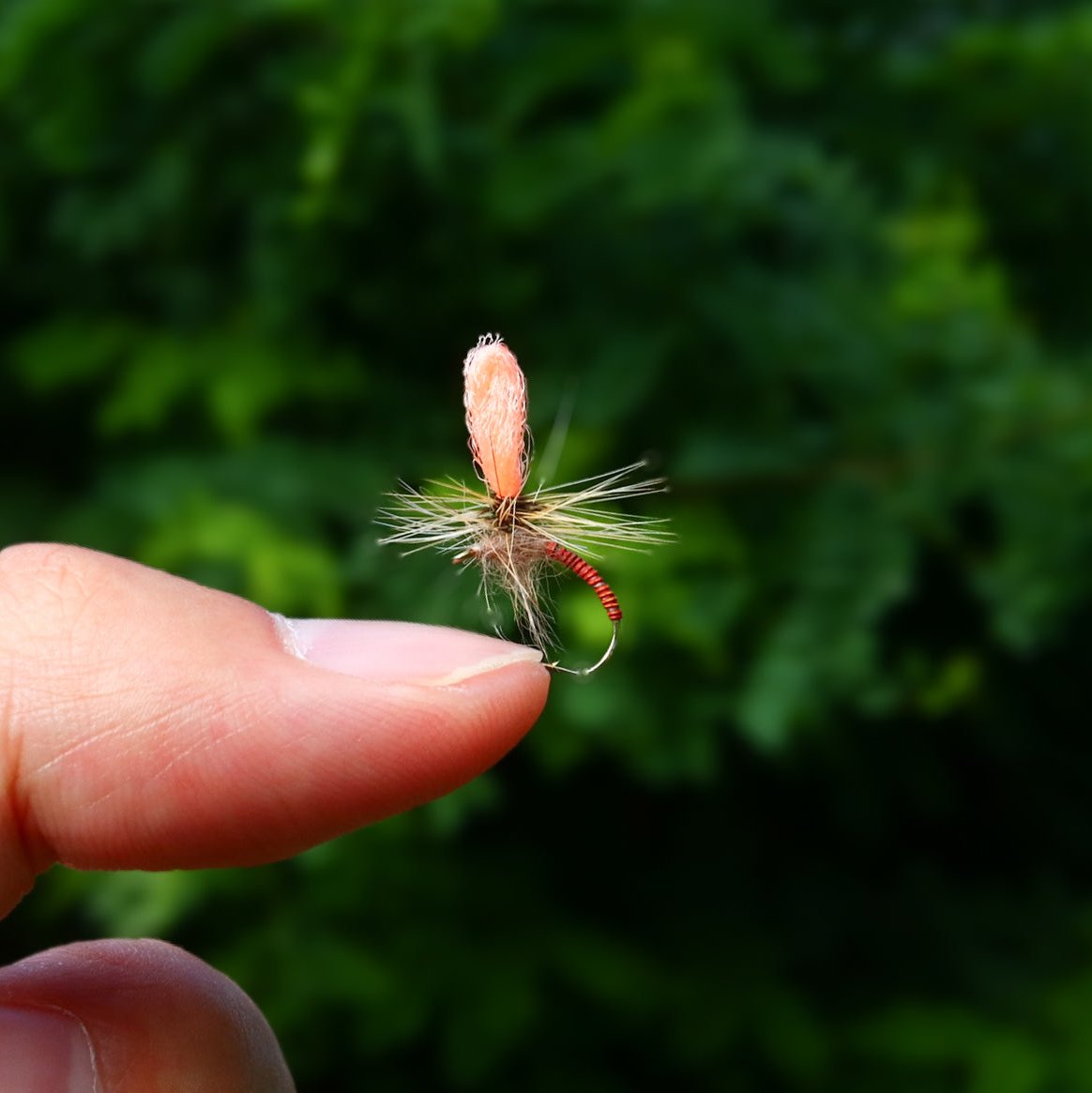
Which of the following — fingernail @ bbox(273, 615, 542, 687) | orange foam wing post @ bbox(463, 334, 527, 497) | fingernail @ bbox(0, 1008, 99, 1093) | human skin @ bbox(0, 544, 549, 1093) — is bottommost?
fingernail @ bbox(0, 1008, 99, 1093)

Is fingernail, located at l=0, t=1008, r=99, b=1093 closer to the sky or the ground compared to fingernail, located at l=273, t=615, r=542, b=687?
closer to the ground

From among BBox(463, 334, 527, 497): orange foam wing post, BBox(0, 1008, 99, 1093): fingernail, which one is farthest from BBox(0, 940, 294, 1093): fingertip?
BBox(463, 334, 527, 497): orange foam wing post

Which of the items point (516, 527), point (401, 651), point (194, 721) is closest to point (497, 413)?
point (516, 527)

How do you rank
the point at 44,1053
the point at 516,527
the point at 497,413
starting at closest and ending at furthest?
the point at 44,1053, the point at 497,413, the point at 516,527

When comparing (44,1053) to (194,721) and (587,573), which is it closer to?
(194,721)

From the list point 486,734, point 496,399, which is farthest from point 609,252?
point 486,734

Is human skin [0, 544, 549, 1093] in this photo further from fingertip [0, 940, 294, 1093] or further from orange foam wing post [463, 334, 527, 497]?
orange foam wing post [463, 334, 527, 497]
